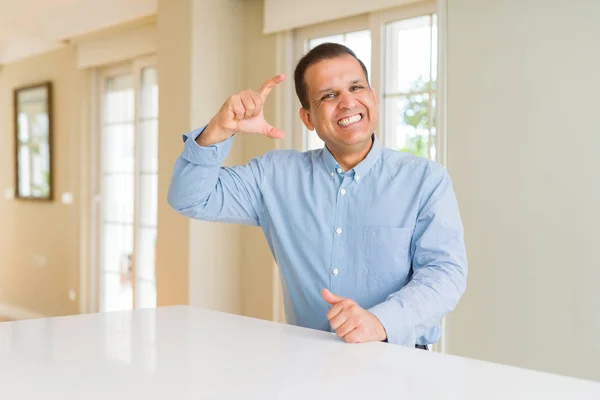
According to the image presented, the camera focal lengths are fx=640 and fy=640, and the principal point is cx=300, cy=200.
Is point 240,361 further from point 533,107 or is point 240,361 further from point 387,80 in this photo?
point 387,80

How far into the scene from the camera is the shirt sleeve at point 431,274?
143cm

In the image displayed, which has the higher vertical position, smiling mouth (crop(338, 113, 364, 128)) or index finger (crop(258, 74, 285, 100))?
index finger (crop(258, 74, 285, 100))

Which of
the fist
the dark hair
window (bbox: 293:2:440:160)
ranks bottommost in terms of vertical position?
the fist

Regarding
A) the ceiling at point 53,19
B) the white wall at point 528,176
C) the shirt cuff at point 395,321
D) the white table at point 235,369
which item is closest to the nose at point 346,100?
the shirt cuff at point 395,321

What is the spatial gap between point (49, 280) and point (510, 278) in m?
4.88

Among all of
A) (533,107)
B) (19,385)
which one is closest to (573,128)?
(533,107)

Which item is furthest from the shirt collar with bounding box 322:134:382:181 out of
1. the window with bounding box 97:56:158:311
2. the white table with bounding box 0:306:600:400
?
the window with bounding box 97:56:158:311

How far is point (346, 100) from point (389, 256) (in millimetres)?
463

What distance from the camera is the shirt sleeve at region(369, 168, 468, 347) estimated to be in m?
1.43

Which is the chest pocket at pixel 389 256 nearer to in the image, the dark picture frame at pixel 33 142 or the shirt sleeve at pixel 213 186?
the shirt sleeve at pixel 213 186

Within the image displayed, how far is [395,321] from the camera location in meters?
1.41

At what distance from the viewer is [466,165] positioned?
3.18 meters

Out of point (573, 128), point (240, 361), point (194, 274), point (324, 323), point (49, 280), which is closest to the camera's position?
point (240, 361)

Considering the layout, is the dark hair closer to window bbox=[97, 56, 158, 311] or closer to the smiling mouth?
the smiling mouth
